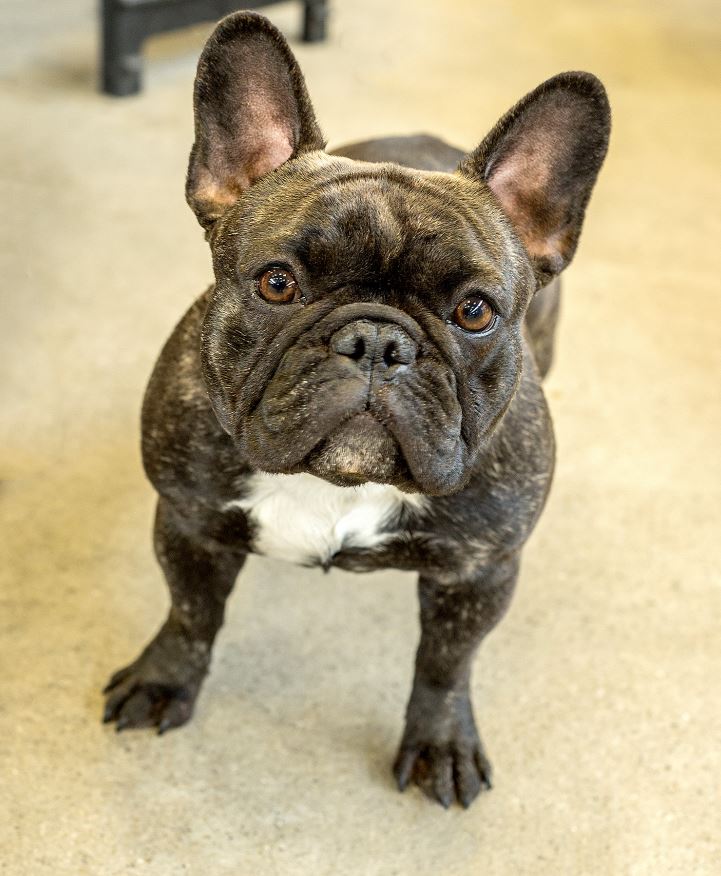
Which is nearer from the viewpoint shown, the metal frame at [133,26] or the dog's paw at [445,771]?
the dog's paw at [445,771]

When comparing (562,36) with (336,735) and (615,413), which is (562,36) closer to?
(615,413)

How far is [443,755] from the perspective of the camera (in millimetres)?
1991

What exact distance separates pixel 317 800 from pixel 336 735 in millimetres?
152

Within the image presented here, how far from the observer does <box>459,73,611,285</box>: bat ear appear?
65.7 inches

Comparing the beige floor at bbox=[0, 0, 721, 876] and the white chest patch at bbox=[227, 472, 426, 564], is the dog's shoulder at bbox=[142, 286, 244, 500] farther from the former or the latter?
the beige floor at bbox=[0, 0, 721, 876]

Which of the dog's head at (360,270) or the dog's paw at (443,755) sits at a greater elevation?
the dog's head at (360,270)

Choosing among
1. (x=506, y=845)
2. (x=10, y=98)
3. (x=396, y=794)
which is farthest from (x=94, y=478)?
(x=10, y=98)

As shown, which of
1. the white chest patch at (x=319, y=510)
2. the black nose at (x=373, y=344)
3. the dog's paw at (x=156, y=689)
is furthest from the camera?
the dog's paw at (x=156, y=689)

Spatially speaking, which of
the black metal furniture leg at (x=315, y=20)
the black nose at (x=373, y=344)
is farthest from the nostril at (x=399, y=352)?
the black metal furniture leg at (x=315, y=20)

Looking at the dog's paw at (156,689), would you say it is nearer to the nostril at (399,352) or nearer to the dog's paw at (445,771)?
A: the dog's paw at (445,771)

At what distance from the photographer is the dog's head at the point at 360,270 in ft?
4.91

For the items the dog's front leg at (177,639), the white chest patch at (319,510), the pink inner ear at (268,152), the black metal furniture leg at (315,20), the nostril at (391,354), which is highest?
the pink inner ear at (268,152)

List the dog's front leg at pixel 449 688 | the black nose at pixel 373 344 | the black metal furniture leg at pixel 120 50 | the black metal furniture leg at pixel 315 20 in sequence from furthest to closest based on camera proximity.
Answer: the black metal furniture leg at pixel 315 20 → the black metal furniture leg at pixel 120 50 → the dog's front leg at pixel 449 688 → the black nose at pixel 373 344

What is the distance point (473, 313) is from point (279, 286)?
0.26 meters
